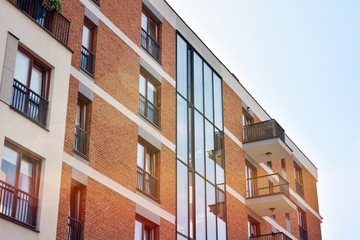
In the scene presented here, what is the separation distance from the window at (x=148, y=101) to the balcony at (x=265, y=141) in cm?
784

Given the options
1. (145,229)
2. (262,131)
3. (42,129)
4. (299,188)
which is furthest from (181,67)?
(299,188)

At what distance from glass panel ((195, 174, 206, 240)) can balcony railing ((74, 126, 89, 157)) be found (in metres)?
7.06

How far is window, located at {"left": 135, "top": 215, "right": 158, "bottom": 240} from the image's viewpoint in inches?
962

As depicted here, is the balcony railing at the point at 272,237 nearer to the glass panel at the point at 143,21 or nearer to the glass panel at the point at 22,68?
the glass panel at the point at 143,21

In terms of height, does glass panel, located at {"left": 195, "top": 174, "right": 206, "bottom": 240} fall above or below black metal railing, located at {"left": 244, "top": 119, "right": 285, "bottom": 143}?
below

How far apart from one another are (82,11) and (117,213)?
6.96 meters

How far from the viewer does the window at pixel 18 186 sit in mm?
18016

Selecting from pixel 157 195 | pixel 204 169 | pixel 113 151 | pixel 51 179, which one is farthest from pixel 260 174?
pixel 51 179

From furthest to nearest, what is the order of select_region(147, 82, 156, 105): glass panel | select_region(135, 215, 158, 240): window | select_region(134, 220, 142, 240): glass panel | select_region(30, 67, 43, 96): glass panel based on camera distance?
select_region(147, 82, 156, 105): glass panel → select_region(135, 215, 158, 240): window → select_region(134, 220, 142, 240): glass panel → select_region(30, 67, 43, 96): glass panel

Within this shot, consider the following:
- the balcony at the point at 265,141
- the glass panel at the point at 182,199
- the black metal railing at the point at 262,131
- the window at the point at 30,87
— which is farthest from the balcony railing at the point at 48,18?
the black metal railing at the point at 262,131

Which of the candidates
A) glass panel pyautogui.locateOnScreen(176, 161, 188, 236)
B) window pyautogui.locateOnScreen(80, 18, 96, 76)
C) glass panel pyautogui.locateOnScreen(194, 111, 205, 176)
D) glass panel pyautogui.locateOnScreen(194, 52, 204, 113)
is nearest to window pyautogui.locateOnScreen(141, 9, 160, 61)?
glass panel pyautogui.locateOnScreen(194, 52, 204, 113)

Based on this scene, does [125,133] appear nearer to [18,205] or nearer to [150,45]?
[150,45]

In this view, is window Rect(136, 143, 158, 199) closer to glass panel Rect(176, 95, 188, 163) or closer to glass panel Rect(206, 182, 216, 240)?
glass panel Rect(176, 95, 188, 163)

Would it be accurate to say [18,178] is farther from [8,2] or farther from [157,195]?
[157,195]
